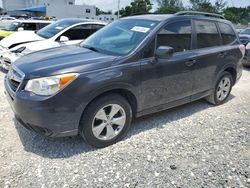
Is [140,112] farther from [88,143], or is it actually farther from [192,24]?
[192,24]

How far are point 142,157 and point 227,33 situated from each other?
125 inches

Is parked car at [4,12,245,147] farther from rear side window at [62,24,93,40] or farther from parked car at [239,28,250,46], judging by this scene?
parked car at [239,28,250,46]

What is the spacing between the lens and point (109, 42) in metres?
3.71

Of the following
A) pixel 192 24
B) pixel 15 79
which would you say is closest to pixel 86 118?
pixel 15 79

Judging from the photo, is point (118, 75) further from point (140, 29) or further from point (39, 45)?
point (39, 45)

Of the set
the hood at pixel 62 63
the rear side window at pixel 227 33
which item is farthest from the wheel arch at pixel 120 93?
the rear side window at pixel 227 33

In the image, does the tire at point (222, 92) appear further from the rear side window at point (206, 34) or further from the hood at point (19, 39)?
the hood at point (19, 39)

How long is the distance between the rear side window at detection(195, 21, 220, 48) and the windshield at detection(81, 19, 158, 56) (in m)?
0.95

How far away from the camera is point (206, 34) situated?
13.9 feet

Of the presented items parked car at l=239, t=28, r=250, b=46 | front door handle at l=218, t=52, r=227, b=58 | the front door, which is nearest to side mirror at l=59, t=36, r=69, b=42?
the front door

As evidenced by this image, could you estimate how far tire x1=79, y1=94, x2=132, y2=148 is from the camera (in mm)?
2947

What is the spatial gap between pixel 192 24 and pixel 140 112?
70.3 inches

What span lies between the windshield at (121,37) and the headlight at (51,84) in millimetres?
871

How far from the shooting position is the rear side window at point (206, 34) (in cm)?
407
